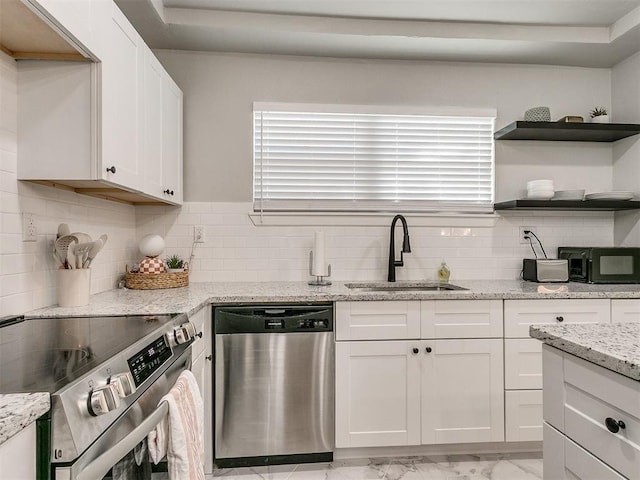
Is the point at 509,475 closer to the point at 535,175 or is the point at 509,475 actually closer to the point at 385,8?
the point at 535,175

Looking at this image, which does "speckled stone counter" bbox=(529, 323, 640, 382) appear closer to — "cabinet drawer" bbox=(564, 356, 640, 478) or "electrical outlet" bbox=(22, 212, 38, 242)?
"cabinet drawer" bbox=(564, 356, 640, 478)

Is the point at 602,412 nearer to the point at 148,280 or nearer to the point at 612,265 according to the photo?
the point at 612,265

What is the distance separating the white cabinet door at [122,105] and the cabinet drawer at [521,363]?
2140 mm

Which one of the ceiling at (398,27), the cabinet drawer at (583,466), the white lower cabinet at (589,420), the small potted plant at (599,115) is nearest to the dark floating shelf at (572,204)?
the small potted plant at (599,115)

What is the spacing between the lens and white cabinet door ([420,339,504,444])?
2.18 m

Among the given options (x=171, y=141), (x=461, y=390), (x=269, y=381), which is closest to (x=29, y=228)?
(x=171, y=141)

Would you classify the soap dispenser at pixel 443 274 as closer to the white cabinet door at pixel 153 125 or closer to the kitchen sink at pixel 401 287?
the kitchen sink at pixel 401 287

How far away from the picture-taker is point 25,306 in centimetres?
157

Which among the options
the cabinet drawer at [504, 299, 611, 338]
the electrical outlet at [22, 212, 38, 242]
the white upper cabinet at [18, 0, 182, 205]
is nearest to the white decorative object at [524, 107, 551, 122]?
the cabinet drawer at [504, 299, 611, 338]

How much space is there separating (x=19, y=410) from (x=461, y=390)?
2062 millimetres

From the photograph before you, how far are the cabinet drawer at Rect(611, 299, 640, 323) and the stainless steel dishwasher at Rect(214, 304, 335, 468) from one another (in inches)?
64.2

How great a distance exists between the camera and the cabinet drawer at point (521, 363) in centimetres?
221

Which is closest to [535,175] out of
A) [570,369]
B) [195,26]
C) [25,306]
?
[570,369]

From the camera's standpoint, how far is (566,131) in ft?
8.79
